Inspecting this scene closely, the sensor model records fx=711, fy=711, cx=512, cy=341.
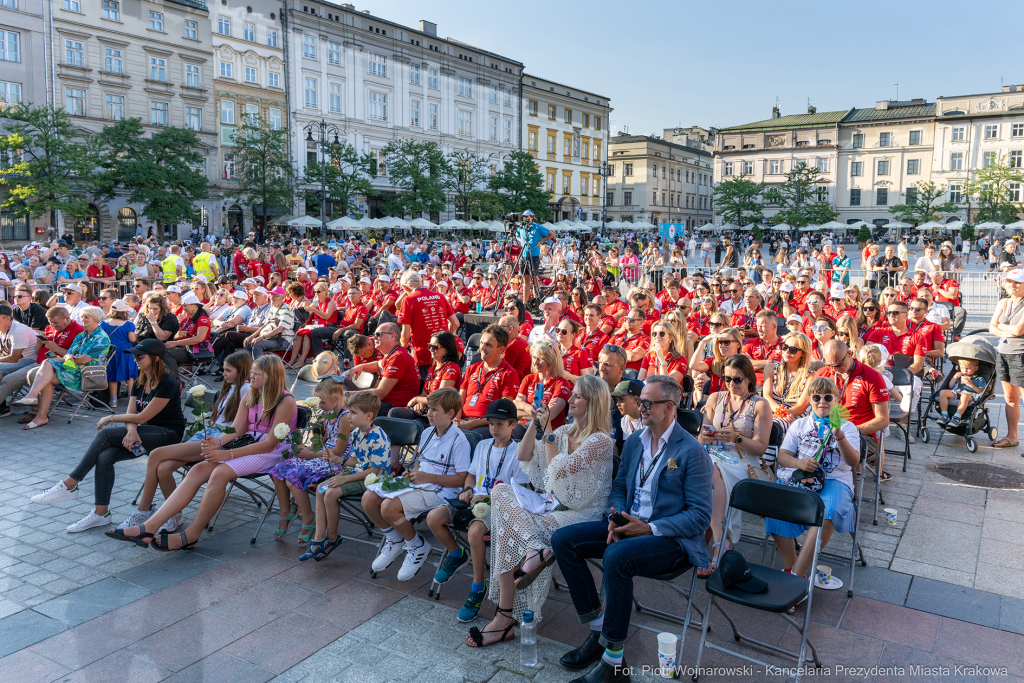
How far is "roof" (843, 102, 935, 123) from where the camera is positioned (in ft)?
250

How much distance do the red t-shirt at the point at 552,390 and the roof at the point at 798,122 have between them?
8592cm

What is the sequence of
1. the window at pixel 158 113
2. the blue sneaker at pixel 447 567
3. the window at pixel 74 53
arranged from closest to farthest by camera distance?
the blue sneaker at pixel 447 567 < the window at pixel 74 53 < the window at pixel 158 113

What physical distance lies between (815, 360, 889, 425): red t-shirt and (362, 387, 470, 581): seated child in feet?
10.4

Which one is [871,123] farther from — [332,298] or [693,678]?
[693,678]

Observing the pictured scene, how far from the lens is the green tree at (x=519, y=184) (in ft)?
180

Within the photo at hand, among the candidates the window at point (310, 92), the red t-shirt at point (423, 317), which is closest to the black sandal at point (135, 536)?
the red t-shirt at point (423, 317)

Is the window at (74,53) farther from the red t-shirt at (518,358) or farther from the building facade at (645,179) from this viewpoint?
the building facade at (645,179)

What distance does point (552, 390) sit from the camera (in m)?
6.18

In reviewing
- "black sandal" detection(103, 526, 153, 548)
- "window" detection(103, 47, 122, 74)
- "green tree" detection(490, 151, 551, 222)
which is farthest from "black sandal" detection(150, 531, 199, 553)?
"green tree" detection(490, 151, 551, 222)

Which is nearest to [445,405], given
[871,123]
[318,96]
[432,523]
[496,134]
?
[432,523]

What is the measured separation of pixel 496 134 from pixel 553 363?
189ft

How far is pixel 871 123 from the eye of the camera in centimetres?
7888

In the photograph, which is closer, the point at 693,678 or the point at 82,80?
the point at 693,678

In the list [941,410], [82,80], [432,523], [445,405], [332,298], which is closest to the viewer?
[432,523]
